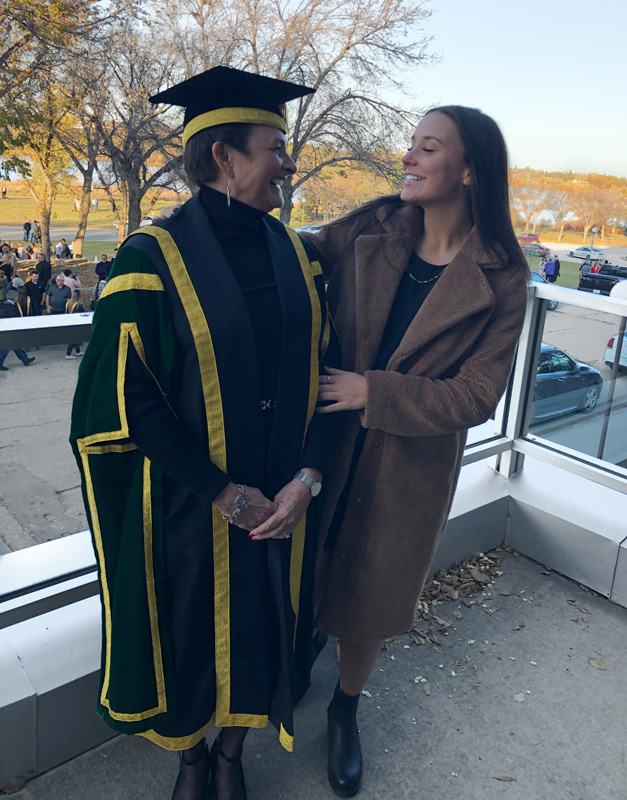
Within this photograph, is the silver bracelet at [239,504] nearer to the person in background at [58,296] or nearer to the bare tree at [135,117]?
the person in background at [58,296]

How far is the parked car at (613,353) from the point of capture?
3070 mm

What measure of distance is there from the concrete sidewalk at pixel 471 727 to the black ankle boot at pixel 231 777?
0.12 meters

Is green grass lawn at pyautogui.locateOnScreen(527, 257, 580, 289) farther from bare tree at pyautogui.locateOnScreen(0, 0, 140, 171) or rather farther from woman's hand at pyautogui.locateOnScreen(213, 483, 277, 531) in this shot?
woman's hand at pyautogui.locateOnScreen(213, 483, 277, 531)

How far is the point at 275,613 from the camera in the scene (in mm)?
1757

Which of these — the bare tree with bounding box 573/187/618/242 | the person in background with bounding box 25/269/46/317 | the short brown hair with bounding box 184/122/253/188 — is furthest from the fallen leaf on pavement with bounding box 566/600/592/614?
the bare tree with bounding box 573/187/618/242

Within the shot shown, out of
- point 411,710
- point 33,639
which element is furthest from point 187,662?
point 411,710

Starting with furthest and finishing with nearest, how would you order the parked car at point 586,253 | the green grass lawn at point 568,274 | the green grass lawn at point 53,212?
the parked car at point 586,253
the green grass lawn at point 53,212
the green grass lawn at point 568,274

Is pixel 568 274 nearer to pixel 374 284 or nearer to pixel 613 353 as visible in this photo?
pixel 613 353

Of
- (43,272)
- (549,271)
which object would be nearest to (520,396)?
(43,272)

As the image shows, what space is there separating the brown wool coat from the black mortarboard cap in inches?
17.9

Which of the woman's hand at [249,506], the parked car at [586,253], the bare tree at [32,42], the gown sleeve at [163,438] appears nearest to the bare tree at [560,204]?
the parked car at [586,253]

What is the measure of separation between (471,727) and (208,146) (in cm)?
192

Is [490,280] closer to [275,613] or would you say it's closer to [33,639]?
[275,613]

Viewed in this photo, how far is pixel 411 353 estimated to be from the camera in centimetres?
179
